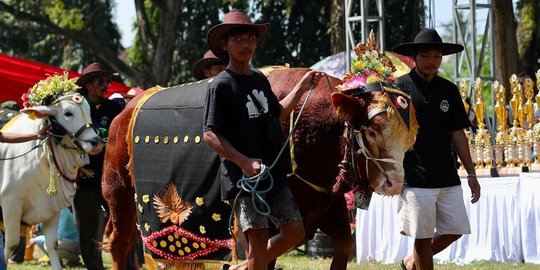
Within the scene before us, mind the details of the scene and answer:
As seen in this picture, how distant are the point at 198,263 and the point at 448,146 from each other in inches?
84.7

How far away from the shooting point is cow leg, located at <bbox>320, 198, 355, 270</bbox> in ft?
27.1

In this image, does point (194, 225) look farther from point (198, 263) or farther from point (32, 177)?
point (32, 177)

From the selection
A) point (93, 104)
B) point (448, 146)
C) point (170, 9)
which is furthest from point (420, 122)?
point (170, 9)

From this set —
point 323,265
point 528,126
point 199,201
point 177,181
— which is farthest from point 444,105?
point 323,265

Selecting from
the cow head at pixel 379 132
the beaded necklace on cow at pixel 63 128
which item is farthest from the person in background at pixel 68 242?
the cow head at pixel 379 132

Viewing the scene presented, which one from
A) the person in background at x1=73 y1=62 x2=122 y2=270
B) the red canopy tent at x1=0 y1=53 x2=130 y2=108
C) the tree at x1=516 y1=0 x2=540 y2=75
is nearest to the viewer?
the person in background at x1=73 y1=62 x2=122 y2=270

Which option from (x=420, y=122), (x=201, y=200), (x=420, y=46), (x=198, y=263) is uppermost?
(x=420, y=46)

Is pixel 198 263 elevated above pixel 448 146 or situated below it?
below

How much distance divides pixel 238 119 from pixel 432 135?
7.34 ft

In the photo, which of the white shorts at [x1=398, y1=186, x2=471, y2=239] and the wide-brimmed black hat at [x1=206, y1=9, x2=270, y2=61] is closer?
the wide-brimmed black hat at [x1=206, y1=9, x2=270, y2=61]

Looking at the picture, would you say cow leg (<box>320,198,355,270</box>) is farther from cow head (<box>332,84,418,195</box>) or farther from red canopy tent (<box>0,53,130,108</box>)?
red canopy tent (<box>0,53,130,108</box>)

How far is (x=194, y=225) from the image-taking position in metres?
8.41

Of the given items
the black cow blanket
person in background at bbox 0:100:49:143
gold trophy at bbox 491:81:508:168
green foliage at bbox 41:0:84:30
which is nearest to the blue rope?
the black cow blanket

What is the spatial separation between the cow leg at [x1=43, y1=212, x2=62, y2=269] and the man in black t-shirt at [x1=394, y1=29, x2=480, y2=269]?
3.32 metres
